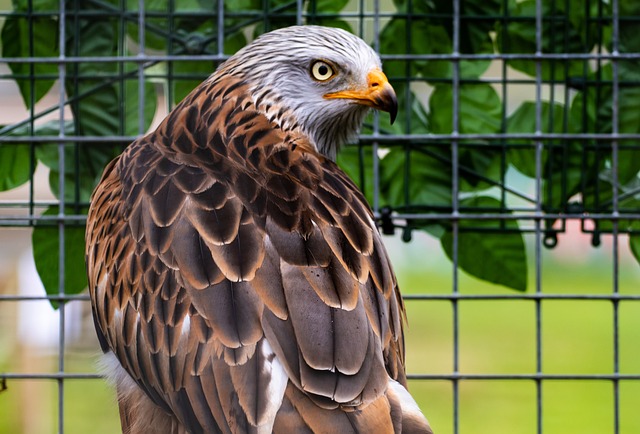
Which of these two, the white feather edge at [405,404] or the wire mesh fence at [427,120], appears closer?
the white feather edge at [405,404]

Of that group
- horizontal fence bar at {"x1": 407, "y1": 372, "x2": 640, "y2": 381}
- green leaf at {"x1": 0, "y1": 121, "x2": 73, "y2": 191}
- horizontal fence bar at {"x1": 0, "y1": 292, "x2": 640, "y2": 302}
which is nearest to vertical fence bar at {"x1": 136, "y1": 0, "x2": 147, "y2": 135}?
green leaf at {"x1": 0, "y1": 121, "x2": 73, "y2": 191}

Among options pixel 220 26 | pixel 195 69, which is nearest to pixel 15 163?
pixel 195 69

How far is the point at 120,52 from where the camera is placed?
2.91m

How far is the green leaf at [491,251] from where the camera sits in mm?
2939

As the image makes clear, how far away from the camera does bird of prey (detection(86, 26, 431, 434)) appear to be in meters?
1.90

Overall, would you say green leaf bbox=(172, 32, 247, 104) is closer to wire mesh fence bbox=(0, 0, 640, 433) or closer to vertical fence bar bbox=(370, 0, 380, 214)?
wire mesh fence bbox=(0, 0, 640, 433)

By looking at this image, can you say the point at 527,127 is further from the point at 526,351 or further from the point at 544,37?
the point at 526,351

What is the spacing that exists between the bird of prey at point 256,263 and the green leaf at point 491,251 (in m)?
0.52

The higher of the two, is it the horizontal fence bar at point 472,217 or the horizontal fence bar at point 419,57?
the horizontal fence bar at point 419,57

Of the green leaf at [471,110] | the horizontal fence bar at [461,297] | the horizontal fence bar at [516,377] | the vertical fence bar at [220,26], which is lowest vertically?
the horizontal fence bar at [516,377]

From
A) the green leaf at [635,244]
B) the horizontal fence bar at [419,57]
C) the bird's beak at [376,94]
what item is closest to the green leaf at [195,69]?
the horizontal fence bar at [419,57]

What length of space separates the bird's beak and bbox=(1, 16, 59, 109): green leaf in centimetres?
92

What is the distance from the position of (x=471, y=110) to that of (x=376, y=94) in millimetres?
640

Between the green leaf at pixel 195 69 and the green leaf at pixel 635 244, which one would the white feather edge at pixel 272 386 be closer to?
the green leaf at pixel 195 69
